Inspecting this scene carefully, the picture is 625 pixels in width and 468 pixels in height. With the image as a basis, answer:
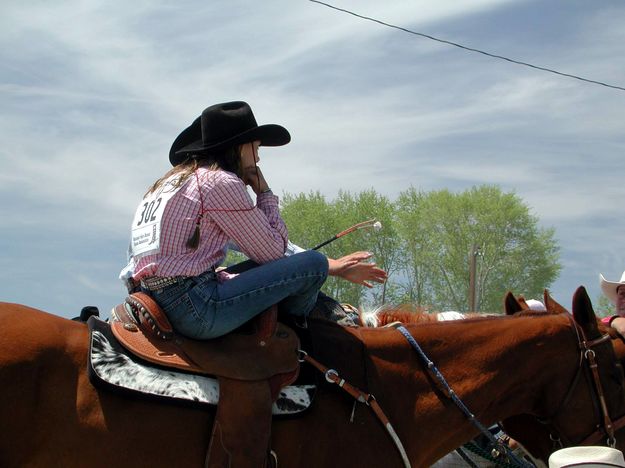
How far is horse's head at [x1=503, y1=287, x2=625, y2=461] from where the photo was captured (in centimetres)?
480

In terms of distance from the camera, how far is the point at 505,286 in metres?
45.0

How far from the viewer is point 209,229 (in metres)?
4.24

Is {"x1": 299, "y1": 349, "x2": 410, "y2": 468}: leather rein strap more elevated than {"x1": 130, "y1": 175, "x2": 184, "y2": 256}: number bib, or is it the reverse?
{"x1": 130, "y1": 175, "x2": 184, "y2": 256}: number bib

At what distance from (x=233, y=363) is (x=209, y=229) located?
702mm

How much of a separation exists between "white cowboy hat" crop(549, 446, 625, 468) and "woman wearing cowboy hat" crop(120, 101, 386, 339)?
1.45 m

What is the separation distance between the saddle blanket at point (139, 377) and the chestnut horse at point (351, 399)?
0.06 metres

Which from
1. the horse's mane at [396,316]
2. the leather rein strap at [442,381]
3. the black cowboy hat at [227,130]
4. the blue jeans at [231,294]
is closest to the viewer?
the blue jeans at [231,294]

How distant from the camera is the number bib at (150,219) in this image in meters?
4.14

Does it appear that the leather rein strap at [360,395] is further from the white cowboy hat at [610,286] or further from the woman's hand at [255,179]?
the white cowboy hat at [610,286]

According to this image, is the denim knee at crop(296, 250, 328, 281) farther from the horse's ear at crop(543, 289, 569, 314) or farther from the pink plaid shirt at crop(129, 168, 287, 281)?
the horse's ear at crop(543, 289, 569, 314)

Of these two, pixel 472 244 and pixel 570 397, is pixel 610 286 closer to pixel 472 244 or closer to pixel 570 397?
pixel 570 397

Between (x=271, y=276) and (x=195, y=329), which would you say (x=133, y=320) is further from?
(x=271, y=276)

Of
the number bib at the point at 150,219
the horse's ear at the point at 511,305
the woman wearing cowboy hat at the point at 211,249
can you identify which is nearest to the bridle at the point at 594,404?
the horse's ear at the point at 511,305

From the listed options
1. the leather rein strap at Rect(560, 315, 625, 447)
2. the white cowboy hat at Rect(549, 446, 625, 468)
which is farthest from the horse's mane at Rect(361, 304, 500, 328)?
the white cowboy hat at Rect(549, 446, 625, 468)
